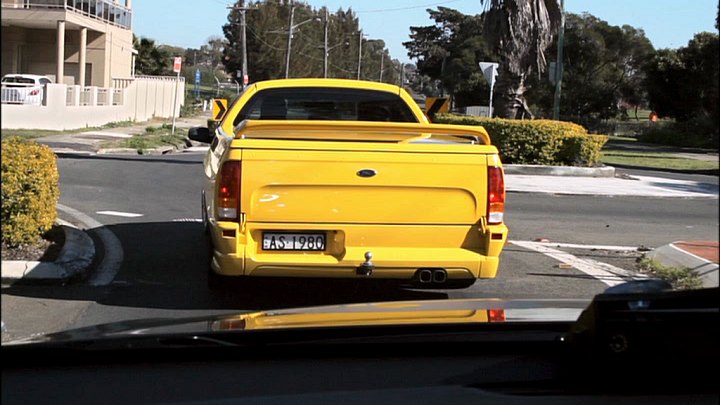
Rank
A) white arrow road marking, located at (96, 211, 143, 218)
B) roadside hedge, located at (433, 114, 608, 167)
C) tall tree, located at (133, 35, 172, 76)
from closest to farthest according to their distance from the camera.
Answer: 1. white arrow road marking, located at (96, 211, 143, 218)
2. roadside hedge, located at (433, 114, 608, 167)
3. tall tree, located at (133, 35, 172, 76)

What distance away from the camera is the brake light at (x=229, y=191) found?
576 cm

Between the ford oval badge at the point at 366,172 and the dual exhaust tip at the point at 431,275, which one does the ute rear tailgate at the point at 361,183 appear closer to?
the ford oval badge at the point at 366,172

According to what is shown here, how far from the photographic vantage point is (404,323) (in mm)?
3246

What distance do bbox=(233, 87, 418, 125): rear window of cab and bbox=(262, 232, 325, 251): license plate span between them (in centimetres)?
318

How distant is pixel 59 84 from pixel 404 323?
26957mm

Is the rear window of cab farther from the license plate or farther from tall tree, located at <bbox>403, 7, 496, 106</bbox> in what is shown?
tall tree, located at <bbox>403, 7, 496, 106</bbox>

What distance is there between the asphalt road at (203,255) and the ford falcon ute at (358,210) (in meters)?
0.70

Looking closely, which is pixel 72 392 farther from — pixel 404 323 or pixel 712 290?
pixel 712 290

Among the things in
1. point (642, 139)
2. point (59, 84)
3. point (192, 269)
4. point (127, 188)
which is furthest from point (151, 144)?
point (192, 269)

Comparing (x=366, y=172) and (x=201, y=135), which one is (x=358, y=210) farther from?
(x=201, y=135)

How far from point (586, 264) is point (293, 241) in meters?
3.28

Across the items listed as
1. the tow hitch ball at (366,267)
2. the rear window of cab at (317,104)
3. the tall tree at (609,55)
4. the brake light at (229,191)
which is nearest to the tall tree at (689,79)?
the tall tree at (609,55)

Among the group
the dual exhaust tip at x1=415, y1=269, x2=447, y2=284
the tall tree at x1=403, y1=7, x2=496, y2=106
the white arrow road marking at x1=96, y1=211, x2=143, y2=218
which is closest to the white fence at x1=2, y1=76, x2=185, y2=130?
the tall tree at x1=403, y1=7, x2=496, y2=106

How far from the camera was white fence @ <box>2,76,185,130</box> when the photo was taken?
89.0ft
